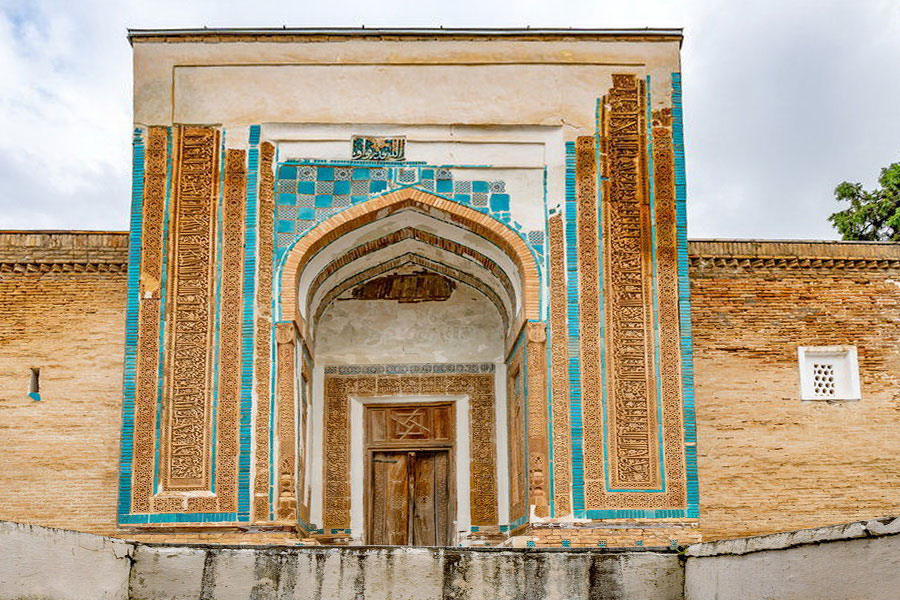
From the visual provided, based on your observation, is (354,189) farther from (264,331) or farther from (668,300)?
(668,300)

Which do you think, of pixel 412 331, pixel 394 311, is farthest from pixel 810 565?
pixel 394 311

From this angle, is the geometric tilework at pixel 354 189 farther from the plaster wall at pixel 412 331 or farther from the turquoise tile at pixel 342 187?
the plaster wall at pixel 412 331

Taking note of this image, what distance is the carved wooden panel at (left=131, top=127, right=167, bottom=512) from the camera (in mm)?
9797

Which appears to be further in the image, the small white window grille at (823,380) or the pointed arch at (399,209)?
the small white window grille at (823,380)

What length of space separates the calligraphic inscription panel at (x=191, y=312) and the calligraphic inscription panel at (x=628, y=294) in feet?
11.3

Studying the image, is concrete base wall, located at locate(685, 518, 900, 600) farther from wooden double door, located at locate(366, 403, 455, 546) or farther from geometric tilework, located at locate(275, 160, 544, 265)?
wooden double door, located at locate(366, 403, 455, 546)

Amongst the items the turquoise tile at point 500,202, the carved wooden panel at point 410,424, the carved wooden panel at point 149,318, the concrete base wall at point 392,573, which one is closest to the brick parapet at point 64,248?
the carved wooden panel at point 149,318

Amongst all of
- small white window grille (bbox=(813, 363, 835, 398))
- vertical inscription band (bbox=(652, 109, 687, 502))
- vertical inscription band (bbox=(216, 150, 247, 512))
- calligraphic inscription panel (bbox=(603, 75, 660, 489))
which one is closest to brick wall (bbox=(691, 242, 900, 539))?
small white window grille (bbox=(813, 363, 835, 398))

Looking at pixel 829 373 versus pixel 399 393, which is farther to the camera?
pixel 399 393

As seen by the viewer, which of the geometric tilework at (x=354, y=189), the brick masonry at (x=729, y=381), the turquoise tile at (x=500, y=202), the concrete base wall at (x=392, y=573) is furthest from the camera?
the brick masonry at (x=729, y=381)

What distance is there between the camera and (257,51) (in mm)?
10594

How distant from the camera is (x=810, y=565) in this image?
188 inches

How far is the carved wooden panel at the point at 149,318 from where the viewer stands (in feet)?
32.1

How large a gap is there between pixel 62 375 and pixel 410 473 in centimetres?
355
